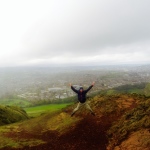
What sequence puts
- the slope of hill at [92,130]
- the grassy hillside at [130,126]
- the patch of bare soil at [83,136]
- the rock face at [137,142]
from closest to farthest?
the rock face at [137,142] < the grassy hillside at [130,126] < the slope of hill at [92,130] < the patch of bare soil at [83,136]

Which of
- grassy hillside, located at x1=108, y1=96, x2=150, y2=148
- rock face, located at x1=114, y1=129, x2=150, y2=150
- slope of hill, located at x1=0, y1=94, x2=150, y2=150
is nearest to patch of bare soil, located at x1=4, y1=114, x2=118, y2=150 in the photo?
slope of hill, located at x1=0, y1=94, x2=150, y2=150

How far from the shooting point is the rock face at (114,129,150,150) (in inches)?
622

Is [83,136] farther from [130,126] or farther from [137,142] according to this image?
[137,142]

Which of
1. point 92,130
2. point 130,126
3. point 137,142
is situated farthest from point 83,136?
point 137,142

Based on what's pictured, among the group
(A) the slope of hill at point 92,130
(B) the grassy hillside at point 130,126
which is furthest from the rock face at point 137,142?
(B) the grassy hillside at point 130,126

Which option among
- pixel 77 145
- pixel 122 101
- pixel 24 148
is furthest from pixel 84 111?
pixel 24 148

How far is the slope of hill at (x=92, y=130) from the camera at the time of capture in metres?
19.4

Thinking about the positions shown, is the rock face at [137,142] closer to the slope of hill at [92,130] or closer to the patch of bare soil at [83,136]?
the slope of hill at [92,130]

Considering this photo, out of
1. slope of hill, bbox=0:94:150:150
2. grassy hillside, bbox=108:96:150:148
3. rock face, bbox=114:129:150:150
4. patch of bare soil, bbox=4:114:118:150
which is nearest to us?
rock face, bbox=114:129:150:150

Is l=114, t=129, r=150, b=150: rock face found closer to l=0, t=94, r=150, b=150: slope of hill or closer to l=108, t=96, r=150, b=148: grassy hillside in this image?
l=0, t=94, r=150, b=150: slope of hill

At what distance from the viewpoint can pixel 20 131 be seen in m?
29.7

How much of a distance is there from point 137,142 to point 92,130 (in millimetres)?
8184

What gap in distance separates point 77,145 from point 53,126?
9.96m

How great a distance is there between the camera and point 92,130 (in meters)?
23.9
